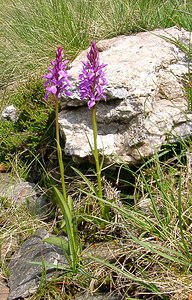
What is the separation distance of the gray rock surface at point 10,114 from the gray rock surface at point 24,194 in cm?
64

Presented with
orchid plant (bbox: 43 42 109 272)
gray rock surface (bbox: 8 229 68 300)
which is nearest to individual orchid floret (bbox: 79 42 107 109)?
orchid plant (bbox: 43 42 109 272)

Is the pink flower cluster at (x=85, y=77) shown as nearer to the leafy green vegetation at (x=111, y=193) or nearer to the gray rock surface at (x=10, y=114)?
the leafy green vegetation at (x=111, y=193)

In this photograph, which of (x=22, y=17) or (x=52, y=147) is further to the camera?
(x=22, y=17)

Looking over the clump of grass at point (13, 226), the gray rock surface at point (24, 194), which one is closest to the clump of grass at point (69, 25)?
the gray rock surface at point (24, 194)

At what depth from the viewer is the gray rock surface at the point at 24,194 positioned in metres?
3.39

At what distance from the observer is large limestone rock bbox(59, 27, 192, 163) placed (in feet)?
10.4

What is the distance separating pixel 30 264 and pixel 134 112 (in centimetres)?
108

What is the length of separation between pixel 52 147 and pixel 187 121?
38.3 inches

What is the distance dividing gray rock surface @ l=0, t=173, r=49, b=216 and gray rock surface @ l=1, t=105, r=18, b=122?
64 centimetres

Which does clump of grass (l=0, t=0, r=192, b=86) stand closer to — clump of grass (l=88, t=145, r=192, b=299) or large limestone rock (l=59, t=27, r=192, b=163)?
large limestone rock (l=59, t=27, r=192, b=163)

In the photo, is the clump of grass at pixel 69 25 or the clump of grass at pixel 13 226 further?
the clump of grass at pixel 69 25

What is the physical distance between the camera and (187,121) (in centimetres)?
326

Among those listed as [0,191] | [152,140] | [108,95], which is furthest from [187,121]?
[0,191]

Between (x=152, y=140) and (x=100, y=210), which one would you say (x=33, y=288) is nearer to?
(x=100, y=210)
